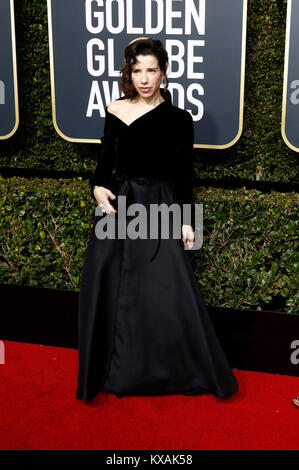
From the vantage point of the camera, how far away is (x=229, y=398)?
11.8 feet

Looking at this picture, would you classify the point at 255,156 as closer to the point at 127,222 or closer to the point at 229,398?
the point at 127,222

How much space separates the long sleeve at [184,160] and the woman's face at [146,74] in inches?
10.7

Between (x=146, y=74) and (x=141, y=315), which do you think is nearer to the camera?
(x=146, y=74)

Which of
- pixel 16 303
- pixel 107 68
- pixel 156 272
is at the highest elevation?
pixel 107 68

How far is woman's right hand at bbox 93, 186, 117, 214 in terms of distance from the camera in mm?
3272

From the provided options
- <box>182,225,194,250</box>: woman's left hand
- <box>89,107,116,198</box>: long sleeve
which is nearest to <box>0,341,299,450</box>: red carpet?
<box>182,225,194,250</box>: woman's left hand

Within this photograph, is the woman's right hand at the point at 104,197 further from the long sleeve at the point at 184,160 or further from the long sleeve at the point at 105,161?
the long sleeve at the point at 184,160

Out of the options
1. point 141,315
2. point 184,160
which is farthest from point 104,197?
point 141,315

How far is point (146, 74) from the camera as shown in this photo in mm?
3160

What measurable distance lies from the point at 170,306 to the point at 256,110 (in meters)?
1.84

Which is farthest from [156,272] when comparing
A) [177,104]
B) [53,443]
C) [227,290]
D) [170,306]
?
[177,104]

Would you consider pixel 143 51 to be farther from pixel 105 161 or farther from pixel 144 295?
pixel 144 295

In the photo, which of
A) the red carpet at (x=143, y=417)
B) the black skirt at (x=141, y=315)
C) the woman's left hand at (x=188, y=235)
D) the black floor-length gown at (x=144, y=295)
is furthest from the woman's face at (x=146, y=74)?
the red carpet at (x=143, y=417)

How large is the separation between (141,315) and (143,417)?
632 mm
